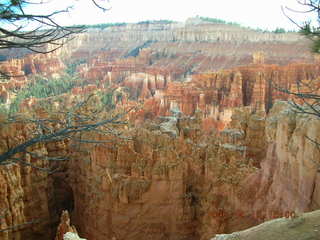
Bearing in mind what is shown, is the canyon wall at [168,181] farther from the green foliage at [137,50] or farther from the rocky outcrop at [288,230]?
the green foliage at [137,50]

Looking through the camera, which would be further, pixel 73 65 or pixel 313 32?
pixel 73 65

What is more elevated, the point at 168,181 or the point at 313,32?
the point at 313,32

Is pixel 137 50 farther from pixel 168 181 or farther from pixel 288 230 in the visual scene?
pixel 288 230

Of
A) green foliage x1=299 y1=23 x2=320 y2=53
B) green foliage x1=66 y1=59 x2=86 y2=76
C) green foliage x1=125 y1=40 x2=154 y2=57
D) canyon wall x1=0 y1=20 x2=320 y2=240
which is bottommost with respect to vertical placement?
canyon wall x1=0 y1=20 x2=320 y2=240

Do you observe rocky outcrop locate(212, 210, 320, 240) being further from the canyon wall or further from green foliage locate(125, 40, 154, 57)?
green foliage locate(125, 40, 154, 57)

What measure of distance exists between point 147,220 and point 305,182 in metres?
4.56

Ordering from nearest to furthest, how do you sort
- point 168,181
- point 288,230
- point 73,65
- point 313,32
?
point 313,32, point 288,230, point 168,181, point 73,65

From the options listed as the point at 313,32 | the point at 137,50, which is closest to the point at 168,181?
the point at 313,32

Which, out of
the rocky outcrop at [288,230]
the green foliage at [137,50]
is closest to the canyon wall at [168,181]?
the rocky outcrop at [288,230]

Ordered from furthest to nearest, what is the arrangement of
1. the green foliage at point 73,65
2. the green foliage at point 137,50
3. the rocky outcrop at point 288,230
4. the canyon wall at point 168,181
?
the green foliage at point 137,50
the green foliage at point 73,65
the canyon wall at point 168,181
the rocky outcrop at point 288,230

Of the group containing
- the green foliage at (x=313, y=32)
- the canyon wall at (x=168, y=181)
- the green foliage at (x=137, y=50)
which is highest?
the green foliage at (x=137, y=50)

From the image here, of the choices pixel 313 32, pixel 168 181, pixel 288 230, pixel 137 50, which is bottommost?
pixel 168 181

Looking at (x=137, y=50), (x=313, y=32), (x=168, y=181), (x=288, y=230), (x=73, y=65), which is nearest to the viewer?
(x=313, y=32)

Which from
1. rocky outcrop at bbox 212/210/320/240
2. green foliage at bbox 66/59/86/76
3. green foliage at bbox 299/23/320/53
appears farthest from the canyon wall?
green foliage at bbox 66/59/86/76
